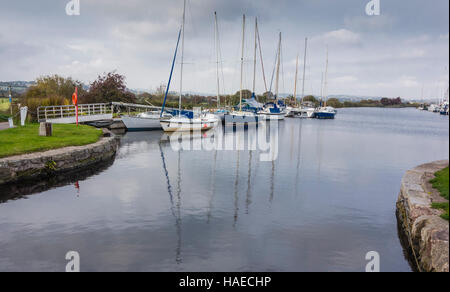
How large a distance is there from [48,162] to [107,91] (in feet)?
106

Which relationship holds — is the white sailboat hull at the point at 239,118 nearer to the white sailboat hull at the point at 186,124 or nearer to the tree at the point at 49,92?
the white sailboat hull at the point at 186,124

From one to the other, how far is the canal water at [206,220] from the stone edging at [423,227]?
45 centimetres

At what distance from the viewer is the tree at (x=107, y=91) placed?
44.0m

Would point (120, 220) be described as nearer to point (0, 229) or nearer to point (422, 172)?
point (0, 229)

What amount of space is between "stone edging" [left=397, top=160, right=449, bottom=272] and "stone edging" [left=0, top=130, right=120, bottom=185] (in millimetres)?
14678

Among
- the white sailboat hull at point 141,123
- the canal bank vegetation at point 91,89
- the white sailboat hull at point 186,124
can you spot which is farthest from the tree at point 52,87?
the white sailboat hull at point 186,124

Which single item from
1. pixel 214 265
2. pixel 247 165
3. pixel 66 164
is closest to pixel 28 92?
pixel 66 164

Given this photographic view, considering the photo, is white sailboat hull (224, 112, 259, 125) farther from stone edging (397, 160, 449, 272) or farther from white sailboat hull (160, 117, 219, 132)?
stone edging (397, 160, 449, 272)

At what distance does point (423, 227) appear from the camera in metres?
7.14

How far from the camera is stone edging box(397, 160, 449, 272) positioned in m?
6.17

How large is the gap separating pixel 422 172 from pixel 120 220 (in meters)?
11.4
